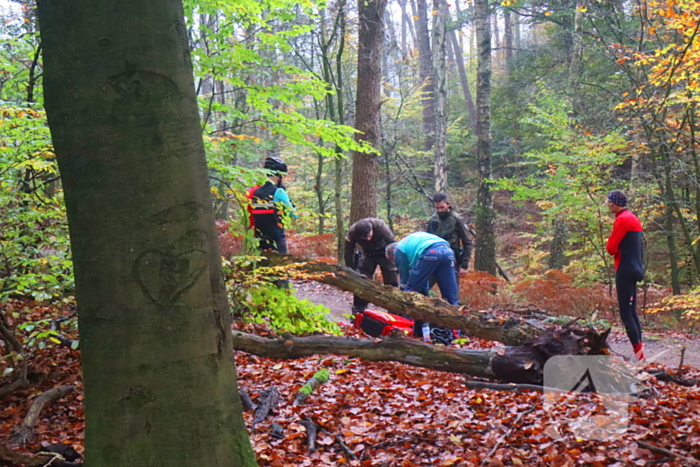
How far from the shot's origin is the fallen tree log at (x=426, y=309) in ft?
18.1

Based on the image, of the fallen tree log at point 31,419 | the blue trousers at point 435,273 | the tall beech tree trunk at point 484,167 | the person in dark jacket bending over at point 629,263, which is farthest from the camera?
the tall beech tree trunk at point 484,167

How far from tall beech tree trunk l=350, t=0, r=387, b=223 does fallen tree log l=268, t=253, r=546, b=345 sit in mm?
3680

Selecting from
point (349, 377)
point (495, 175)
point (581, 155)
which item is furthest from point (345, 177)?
point (349, 377)

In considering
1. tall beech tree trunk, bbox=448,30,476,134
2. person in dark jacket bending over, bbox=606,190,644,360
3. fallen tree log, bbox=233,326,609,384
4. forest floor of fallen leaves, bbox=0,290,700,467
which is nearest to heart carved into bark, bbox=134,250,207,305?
forest floor of fallen leaves, bbox=0,290,700,467

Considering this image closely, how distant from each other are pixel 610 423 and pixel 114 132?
3462 millimetres

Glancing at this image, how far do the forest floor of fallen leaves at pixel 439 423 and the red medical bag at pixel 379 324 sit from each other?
2185 millimetres

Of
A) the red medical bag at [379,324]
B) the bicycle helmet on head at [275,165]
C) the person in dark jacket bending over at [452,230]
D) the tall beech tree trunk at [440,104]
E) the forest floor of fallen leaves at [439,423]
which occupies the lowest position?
the red medical bag at [379,324]

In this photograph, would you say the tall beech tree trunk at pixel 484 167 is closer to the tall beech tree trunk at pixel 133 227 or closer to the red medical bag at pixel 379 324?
the red medical bag at pixel 379 324

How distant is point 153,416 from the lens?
1758 millimetres

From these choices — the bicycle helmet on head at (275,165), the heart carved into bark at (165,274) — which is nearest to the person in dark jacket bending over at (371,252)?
the bicycle helmet on head at (275,165)

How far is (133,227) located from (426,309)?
511 cm

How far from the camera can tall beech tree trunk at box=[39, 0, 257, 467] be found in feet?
5.58

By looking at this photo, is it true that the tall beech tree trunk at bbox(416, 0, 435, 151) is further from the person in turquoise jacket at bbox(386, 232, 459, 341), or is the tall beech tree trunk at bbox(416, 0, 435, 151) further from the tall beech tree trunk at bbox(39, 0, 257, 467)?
the tall beech tree trunk at bbox(39, 0, 257, 467)

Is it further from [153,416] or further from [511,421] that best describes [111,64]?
[511,421]
